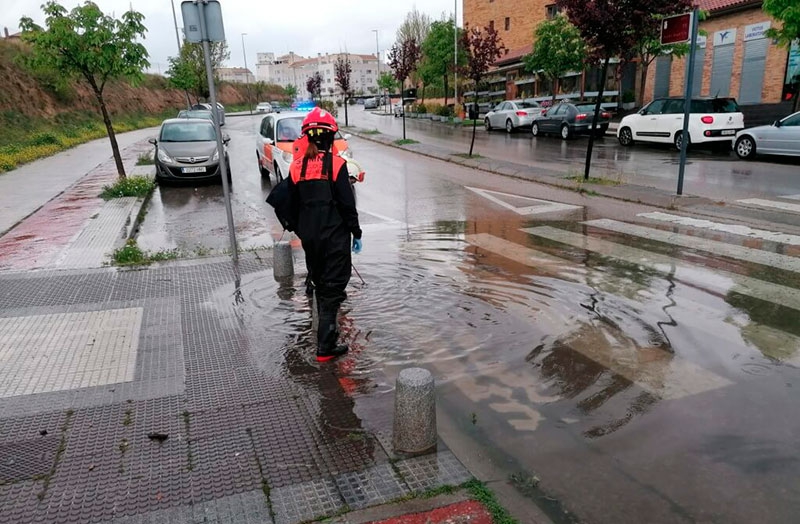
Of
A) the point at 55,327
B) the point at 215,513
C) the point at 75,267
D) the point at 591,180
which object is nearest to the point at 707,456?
the point at 215,513

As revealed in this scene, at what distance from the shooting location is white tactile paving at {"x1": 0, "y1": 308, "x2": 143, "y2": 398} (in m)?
4.28

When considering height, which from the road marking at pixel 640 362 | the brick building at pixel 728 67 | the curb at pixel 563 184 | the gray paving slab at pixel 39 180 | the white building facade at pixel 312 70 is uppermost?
the white building facade at pixel 312 70

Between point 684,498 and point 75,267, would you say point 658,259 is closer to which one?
point 684,498

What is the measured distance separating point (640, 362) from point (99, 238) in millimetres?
7879

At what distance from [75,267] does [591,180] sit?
400 inches

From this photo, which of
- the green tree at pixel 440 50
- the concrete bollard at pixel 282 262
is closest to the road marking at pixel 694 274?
the concrete bollard at pixel 282 262

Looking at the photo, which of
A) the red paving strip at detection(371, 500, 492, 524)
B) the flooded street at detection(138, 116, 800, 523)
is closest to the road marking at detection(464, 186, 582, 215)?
the flooded street at detection(138, 116, 800, 523)

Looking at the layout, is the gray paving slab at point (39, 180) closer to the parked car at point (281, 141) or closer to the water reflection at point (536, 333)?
the parked car at point (281, 141)

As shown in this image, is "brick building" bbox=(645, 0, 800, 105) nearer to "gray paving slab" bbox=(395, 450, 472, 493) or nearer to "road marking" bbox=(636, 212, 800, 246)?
"road marking" bbox=(636, 212, 800, 246)

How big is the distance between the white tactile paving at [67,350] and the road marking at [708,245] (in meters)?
6.58

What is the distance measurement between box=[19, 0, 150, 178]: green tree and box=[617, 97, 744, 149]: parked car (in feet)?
46.2

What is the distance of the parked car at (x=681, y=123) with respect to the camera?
17641 millimetres

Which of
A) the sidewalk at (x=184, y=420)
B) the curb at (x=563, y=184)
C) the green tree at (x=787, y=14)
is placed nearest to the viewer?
the sidewalk at (x=184, y=420)

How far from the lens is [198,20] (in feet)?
21.9
